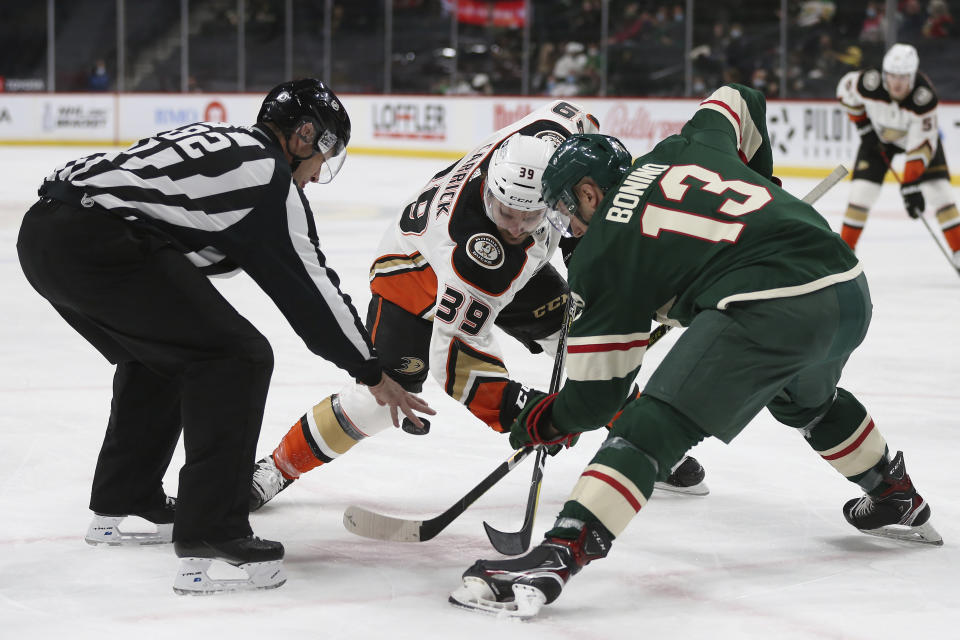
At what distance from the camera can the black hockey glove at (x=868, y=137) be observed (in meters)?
7.68

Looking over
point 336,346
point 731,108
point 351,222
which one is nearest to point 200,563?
point 336,346

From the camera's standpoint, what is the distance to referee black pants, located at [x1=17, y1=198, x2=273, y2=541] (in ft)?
7.86

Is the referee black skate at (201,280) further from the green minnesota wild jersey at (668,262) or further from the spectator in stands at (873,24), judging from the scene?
the spectator in stands at (873,24)

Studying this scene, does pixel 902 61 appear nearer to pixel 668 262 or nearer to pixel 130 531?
pixel 668 262

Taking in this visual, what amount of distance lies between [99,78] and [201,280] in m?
16.6

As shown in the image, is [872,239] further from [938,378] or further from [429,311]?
[429,311]

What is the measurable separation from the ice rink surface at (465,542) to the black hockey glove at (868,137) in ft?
9.88

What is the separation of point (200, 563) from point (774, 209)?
1.25 meters

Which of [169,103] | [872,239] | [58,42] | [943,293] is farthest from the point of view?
[58,42]

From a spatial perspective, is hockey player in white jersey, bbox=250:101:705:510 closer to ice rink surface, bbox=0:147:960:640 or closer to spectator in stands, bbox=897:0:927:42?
ice rink surface, bbox=0:147:960:640

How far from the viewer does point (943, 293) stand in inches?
264

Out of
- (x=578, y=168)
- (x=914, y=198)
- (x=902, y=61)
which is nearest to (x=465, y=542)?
(x=578, y=168)

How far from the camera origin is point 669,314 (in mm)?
2486

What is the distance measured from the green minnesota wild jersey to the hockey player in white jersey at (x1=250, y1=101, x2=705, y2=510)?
18.9 inches
